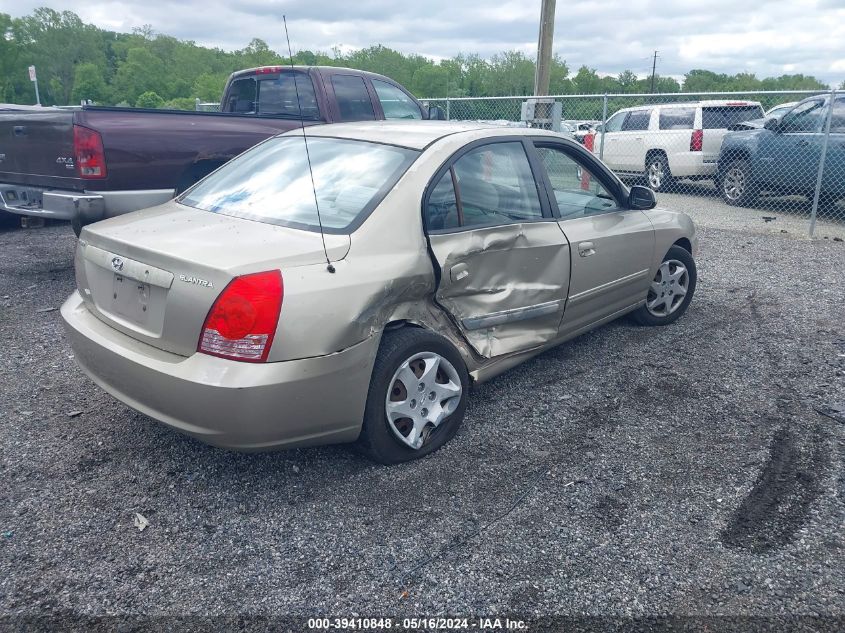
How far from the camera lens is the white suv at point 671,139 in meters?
12.2

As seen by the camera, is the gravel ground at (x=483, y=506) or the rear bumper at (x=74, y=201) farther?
the rear bumper at (x=74, y=201)

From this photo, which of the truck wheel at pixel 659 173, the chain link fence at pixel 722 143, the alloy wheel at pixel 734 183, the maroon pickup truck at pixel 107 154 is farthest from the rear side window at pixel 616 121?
the maroon pickup truck at pixel 107 154

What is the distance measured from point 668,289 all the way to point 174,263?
3.90 metres

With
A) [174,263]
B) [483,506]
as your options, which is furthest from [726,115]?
[174,263]

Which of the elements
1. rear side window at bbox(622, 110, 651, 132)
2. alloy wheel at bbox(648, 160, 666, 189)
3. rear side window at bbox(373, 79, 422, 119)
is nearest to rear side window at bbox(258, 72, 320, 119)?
rear side window at bbox(373, 79, 422, 119)

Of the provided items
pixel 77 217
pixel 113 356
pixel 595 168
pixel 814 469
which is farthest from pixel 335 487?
pixel 77 217

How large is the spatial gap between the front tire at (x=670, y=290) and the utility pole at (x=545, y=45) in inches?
294

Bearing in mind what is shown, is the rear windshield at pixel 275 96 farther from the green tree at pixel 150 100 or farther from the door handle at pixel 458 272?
the green tree at pixel 150 100

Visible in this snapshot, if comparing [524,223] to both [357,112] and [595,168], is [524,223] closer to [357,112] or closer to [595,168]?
[595,168]

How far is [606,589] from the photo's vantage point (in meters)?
2.49

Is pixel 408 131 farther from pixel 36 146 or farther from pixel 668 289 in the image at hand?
pixel 36 146

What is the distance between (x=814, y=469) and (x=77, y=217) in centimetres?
553

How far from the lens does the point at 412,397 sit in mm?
3252

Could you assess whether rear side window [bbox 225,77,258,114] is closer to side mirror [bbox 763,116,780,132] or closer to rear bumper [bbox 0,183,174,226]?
rear bumper [bbox 0,183,174,226]
